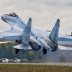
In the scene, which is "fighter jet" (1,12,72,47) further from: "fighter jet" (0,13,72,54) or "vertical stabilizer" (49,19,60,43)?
"vertical stabilizer" (49,19,60,43)

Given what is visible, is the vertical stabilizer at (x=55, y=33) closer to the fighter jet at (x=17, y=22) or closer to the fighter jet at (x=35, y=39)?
the fighter jet at (x=35, y=39)

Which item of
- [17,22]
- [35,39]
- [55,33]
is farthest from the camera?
[17,22]

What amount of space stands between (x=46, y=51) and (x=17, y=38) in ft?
19.9

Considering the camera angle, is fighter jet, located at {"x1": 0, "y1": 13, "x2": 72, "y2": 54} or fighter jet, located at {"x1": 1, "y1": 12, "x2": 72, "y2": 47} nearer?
fighter jet, located at {"x1": 0, "y1": 13, "x2": 72, "y2": 54}

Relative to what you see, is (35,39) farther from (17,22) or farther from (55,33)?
(17,22)

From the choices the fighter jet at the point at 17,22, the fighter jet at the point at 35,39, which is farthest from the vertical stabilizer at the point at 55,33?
the fighter jet at the point at 17,22

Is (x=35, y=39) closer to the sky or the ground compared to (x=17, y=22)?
closer to the ground

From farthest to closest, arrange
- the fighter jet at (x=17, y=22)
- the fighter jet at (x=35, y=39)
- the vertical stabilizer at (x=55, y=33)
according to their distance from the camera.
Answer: the fighter jet at (x=17, y=22), the vertical stabilizer at (x=55, y=33), the fighter jet at (x=35, y=39)

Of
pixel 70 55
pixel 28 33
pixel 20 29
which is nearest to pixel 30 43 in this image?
pixel 28 33

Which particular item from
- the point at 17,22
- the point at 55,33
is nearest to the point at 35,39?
the point at 55,33

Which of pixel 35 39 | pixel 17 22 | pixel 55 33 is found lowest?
pixel 35 39

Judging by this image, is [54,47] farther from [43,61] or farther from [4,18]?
[4,18]

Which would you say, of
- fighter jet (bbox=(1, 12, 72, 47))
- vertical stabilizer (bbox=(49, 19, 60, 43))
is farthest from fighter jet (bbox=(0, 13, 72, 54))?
fighter jet (bbox=(1, 12, 72, 47))

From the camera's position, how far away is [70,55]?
75.8 metres
